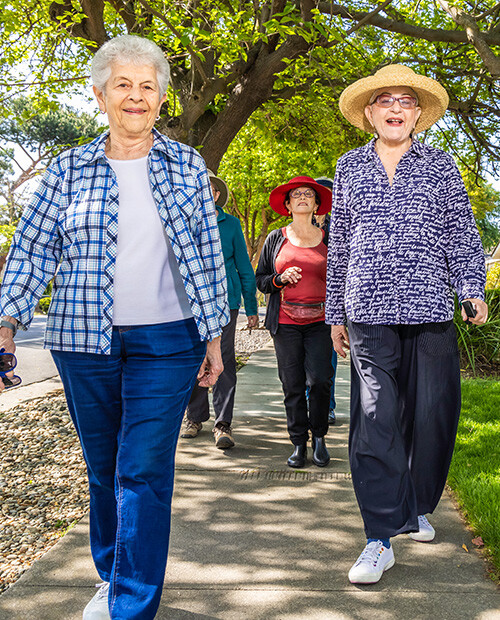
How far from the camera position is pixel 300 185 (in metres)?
4.98

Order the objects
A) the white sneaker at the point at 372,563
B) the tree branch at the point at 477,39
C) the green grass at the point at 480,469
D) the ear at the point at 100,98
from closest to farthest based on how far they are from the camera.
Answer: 1. the ear at the point at 100,98
2. the white sneaker at the point at 372,563
3. the green grass at the point at 480,469
4. the tree branch at the point at 477,39

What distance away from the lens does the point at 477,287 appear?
3158 mm

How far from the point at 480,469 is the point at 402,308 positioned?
1.90 meters

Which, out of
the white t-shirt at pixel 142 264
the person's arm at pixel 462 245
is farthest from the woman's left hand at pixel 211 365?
the person's arm at pixel 462 245

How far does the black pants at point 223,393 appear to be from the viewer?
5457 millimetres

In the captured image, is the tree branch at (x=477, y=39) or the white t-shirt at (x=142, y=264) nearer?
the white t-shirt at (x=142, y=264)

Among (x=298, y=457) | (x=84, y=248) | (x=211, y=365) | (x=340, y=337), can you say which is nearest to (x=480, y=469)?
(x=298, y=457)

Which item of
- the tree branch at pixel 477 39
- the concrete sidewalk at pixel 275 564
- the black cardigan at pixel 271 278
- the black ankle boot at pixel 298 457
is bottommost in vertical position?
the concrete sidewalk at pixel 275 564

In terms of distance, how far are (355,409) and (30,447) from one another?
334 cm

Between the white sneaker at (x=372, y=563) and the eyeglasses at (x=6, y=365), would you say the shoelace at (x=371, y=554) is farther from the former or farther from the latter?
the eyeglasses at (x=6, y=365)

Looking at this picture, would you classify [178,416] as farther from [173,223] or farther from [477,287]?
[477,287]

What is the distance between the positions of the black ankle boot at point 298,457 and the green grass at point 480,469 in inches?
39.3

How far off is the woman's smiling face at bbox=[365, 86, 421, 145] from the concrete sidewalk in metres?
2.01

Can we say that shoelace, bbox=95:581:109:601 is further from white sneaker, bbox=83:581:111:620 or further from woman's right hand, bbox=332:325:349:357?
woman's right hand, bbox=332:325:349:357
